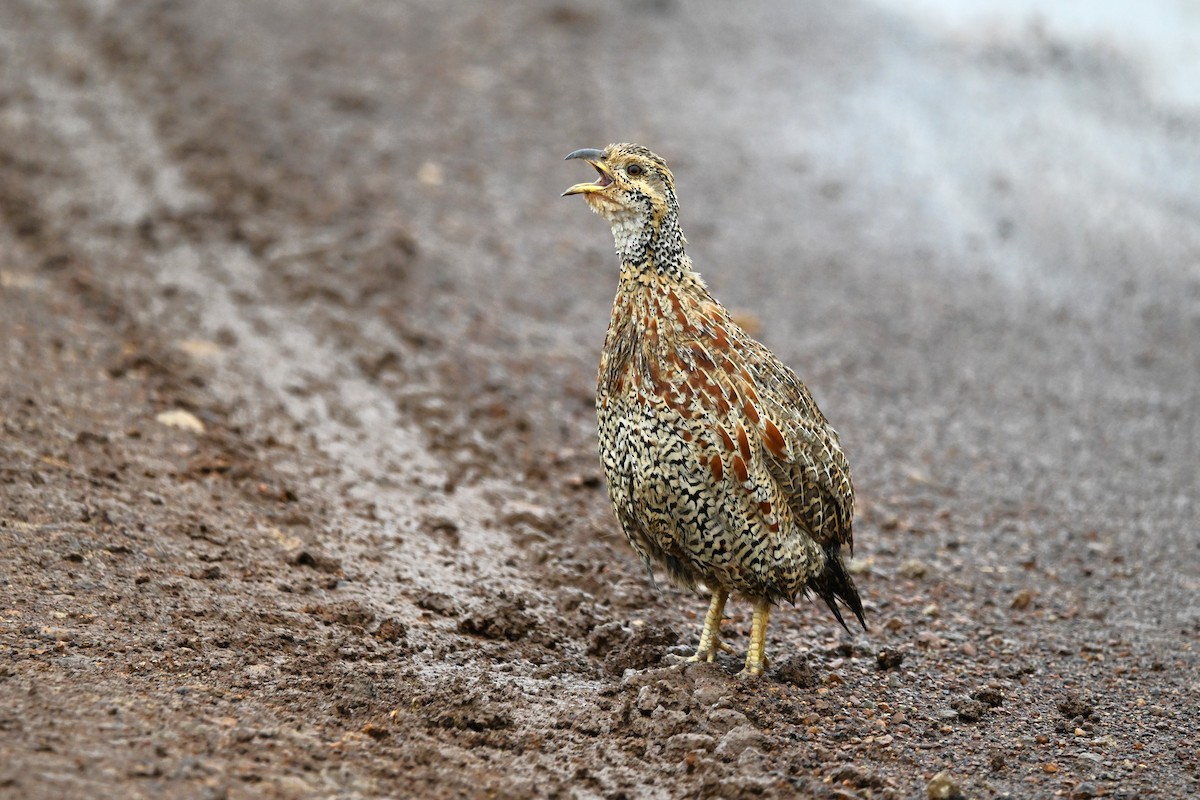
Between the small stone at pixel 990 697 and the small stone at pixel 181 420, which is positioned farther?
the small stone at pixel 181 420

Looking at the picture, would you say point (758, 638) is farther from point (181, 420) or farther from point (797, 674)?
point (181, 420)

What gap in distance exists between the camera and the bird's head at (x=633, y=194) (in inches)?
198

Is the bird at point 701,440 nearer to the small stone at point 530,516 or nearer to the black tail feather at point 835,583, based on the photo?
the black tail feather at point 835,583

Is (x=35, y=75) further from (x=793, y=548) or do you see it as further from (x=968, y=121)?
(x=793, y=548)

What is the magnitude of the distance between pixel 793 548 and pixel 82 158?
27.0 ft

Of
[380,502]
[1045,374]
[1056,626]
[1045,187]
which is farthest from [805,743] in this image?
[1045,187]

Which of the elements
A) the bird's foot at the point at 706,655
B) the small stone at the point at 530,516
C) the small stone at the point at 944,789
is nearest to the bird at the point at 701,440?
the bird's foot at the point at 706,655

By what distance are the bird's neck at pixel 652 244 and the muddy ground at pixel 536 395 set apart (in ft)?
5.08

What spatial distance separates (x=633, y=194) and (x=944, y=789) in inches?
98.4

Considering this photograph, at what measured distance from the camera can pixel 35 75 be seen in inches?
486

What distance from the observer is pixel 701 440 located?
4.71 metres

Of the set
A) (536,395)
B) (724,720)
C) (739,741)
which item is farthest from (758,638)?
(536,395)

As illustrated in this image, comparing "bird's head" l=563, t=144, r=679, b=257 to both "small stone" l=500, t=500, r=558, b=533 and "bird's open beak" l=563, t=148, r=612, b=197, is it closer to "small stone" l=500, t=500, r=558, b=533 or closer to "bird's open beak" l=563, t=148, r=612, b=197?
"bird's open beak" l=563, t=148, r=612, b=197

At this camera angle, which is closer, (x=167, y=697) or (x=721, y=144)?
(x=167, y=697)
